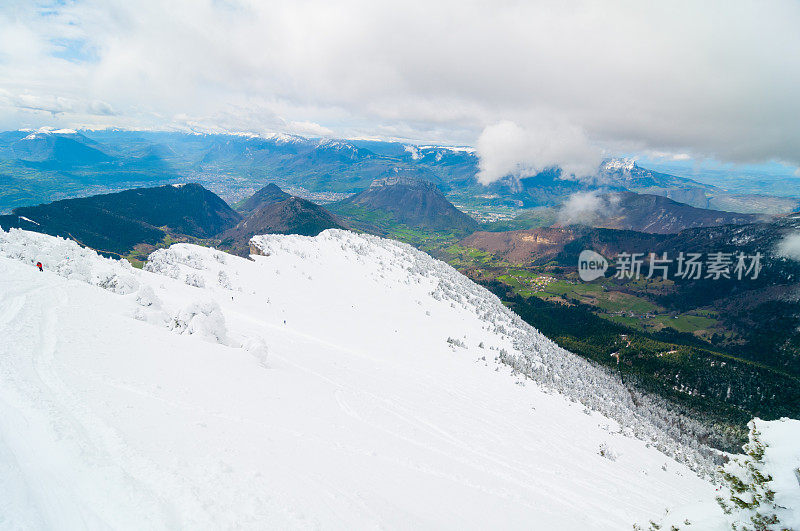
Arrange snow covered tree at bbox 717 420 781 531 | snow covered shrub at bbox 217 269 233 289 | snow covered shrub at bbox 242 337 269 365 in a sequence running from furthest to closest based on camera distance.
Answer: snow covered shrub at bbox 217 269 233 289, snow covered shrub at bbox 242 337 269 365, snow covered tree at bbox 717 420 781 531

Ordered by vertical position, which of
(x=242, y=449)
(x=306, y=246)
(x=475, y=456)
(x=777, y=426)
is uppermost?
(x=306, y=246)

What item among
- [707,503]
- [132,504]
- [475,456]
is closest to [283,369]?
[475,456]

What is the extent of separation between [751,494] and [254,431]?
15.7 metres

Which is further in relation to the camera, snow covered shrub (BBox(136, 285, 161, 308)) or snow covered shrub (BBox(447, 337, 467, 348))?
snow covered shrub (BBox(447, 337, 467, 348))

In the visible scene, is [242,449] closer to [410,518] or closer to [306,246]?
[410,518]

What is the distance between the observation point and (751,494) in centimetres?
891

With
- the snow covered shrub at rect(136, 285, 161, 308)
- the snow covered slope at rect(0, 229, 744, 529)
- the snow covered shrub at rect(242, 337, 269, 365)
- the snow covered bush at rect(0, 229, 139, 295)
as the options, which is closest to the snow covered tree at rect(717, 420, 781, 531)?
the snow covered slope at rect(0, 229, 744, 529)

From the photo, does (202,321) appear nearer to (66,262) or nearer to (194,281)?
(66,262)

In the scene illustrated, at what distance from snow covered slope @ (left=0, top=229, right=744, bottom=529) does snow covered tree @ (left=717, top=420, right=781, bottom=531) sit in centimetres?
729

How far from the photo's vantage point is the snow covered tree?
8562 millimetres

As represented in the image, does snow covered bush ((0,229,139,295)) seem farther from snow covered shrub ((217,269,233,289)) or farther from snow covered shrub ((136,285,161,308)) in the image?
snow covered shrub ((217,269,233,289))

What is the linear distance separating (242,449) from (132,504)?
3.72 metres

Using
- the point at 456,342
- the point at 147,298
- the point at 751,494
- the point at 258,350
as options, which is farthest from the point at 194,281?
the point at 751,494

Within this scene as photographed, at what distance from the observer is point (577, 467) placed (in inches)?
942
